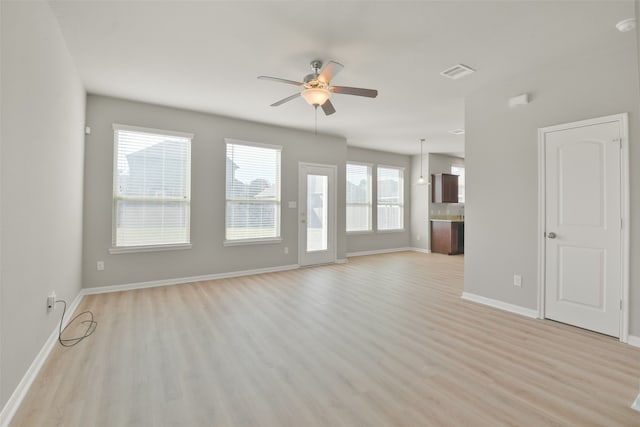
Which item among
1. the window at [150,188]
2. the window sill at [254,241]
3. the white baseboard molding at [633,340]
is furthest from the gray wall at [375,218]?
the white baseboard molding at [633,340]

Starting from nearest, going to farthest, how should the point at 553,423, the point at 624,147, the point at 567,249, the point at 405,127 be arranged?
1. the point at 553,423
2. the point at 624,147
3. the point at 567,249
4. the point at 405,127

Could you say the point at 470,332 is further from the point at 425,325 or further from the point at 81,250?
the point at 81,250

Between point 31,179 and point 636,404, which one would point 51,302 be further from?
point 636,404

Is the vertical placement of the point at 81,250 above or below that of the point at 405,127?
below

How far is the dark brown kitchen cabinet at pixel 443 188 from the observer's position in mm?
8414

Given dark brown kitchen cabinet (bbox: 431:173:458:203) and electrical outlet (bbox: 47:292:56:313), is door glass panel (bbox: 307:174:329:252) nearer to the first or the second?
dark brown kitchen cabinet (bbox: 431:173:458:203)

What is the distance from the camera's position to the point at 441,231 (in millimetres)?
8203

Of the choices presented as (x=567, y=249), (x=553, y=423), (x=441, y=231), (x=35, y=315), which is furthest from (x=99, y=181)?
(x=441, y=231)

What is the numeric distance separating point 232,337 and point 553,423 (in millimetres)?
2418

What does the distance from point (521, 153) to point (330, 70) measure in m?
2.44

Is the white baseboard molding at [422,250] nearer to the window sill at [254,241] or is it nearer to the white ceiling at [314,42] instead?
the window sill at [254,241]

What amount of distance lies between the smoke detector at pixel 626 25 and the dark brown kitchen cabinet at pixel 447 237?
227 inches

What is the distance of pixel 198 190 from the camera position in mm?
5020

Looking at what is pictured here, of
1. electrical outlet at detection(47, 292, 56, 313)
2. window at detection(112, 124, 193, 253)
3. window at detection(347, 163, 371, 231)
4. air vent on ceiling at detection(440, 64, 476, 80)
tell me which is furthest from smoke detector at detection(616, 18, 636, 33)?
window at detection(347, 163, 371, 231)
